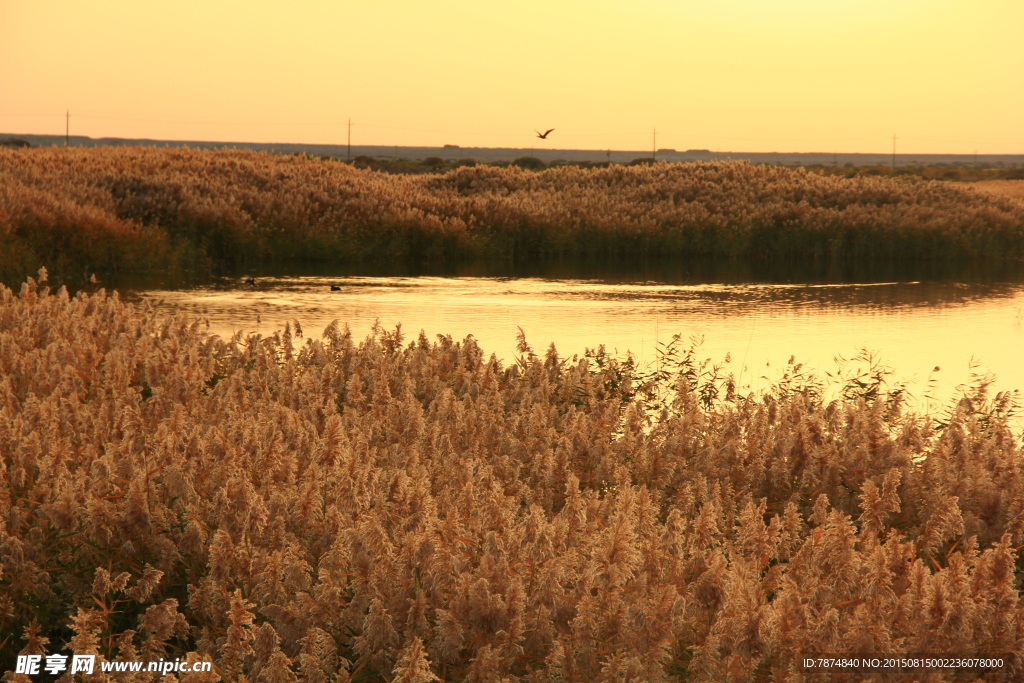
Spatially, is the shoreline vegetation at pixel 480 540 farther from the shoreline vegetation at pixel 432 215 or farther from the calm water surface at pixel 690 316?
the shoreline vegetation at pixel 432 215

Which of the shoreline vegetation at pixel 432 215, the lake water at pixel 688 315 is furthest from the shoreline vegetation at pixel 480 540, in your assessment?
the shoreline vegetation at pixel 432 215

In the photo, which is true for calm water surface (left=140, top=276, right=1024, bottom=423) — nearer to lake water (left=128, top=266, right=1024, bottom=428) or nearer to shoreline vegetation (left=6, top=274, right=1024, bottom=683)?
lake water (left=128, top=266, right=1024, bottom=428)

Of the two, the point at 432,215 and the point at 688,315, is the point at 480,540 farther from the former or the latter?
the point at 432,215

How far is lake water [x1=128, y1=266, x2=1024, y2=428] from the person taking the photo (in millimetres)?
13219

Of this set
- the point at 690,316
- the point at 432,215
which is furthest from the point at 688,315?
the point at 432,215

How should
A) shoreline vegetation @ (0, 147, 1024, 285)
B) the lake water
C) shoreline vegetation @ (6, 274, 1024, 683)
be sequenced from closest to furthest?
shoreline vegetation @ (6, 274, 1024, 683) < the lake water < shoreline vegetation @ (0, 147, 1024, 285)

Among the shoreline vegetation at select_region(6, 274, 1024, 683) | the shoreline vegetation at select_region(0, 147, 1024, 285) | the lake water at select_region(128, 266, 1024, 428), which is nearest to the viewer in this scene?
the shoreline vegetation at select_region(6, 274, 1024, 683)

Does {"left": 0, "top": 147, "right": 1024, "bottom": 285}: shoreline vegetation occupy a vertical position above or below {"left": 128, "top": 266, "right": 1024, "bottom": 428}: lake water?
above

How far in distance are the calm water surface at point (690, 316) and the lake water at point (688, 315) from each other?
0.02m

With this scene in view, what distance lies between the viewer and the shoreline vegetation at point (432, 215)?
21.5 meters

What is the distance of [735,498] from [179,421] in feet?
11.8

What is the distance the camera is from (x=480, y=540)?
16.2 ft

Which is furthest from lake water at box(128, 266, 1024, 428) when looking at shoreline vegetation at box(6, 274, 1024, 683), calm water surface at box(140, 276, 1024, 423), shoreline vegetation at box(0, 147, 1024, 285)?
shoreline vegetation at box(6, 274, 1024, 683)

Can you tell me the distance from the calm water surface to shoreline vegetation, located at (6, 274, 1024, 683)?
4.07 metres
